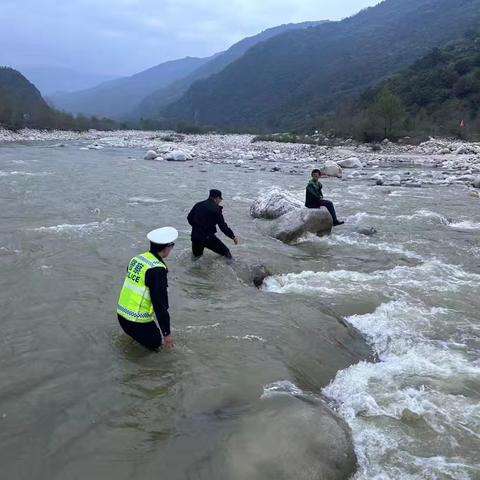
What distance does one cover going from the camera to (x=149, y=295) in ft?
18.2

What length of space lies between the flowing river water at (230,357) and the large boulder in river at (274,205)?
150 centimetres

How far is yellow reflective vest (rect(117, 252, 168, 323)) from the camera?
549 cm

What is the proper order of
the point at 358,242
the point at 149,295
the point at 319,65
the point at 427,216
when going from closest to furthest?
the point at 149,295 → the point at 358,242 → the point at 427,216 → the point at 319,65

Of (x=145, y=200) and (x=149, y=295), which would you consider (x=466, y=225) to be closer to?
(x=145, y=200)

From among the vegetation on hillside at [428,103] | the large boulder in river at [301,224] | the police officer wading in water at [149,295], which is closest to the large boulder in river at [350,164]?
the large boulder in river at [301,224]

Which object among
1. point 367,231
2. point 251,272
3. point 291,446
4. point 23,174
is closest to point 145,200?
point 367,231

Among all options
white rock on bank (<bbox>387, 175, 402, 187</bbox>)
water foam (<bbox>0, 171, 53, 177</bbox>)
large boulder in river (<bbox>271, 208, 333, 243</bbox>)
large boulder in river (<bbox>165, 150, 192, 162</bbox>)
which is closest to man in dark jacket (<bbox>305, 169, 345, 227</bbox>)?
large boulder in river (<bbox>271, 208, 333, 243</bbox>)

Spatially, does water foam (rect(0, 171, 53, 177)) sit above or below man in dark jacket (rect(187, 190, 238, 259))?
below

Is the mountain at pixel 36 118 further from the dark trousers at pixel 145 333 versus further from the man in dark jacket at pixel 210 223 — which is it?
the dark trousers at pixel 145 333

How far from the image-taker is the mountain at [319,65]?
10925 centimetres

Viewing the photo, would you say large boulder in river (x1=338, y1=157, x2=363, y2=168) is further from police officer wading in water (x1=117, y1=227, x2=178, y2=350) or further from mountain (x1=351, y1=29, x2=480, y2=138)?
police officer wading in water (x1=117, y1=227, x2=178, y2=350)

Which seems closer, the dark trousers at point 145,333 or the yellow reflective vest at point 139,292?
the yellow reflective vest at point 139,292

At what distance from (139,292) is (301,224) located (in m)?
7.45

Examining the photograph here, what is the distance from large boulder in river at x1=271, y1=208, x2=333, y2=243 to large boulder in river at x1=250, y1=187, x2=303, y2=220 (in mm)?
1211
